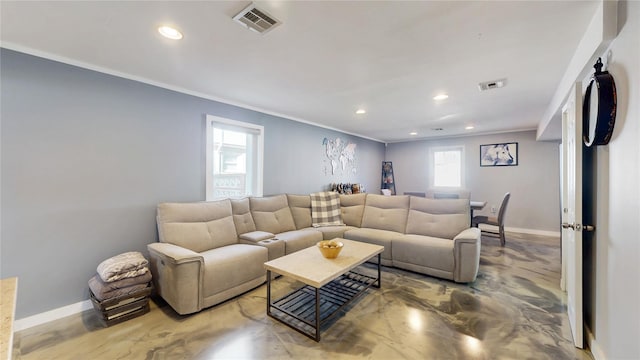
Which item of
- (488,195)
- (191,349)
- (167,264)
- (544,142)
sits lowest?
(191,349)

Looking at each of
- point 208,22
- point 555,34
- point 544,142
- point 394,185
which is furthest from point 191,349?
point 544,142

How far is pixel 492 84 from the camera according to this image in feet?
9.13

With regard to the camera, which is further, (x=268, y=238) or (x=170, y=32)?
(x=268, y=238)

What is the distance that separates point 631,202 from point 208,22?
104 inches

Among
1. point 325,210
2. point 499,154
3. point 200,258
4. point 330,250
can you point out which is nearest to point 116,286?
point 200,258

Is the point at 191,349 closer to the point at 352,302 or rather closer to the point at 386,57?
the point at 352,302

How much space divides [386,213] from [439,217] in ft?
2.59

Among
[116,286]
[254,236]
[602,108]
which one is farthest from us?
[254,236]

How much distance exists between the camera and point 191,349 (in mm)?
1810

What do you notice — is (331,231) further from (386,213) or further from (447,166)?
(447,166)

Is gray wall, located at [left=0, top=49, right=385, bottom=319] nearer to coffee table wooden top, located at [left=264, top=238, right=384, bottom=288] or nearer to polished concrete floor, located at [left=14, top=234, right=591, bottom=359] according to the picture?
polished concrete floor, located at [left=14, top=234, right=591, bottom=359]

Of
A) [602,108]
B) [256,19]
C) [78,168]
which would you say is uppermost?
[256,19]

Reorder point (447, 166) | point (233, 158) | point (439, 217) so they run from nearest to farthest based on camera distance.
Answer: point (439, 217)
point (233, 158)
point (447, 166)

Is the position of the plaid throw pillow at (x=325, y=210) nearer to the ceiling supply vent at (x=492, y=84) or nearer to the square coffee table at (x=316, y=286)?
the square coffee table at (x=316, y=286)
